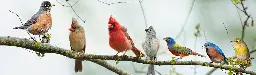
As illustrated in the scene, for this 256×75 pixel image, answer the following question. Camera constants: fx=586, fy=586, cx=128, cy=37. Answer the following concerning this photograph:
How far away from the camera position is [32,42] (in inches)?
134

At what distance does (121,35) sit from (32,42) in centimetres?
53

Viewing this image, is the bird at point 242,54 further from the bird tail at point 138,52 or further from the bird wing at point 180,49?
the bird tail at point 138,52

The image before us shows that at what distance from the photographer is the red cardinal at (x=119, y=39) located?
11.4ft

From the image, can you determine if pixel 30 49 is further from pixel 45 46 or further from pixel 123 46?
pixel 123 46

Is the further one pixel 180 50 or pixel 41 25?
pixel 180 50

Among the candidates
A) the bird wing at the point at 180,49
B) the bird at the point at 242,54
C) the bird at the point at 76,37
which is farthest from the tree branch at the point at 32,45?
the bird at the point at 242,54

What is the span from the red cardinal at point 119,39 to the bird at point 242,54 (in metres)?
0.68

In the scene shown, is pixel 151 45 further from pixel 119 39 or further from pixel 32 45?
pixel 32 45

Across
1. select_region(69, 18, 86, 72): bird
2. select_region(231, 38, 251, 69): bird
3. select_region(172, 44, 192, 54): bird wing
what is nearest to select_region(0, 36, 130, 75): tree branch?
select_region(69, 18, 86, 72): bird

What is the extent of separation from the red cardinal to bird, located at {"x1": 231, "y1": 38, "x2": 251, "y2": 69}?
679 millimetres

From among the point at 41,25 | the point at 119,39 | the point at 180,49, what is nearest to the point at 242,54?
the point at 180,49

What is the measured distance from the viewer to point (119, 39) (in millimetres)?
3492

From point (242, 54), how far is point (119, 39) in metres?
0.97

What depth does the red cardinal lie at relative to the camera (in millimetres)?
3461
